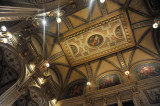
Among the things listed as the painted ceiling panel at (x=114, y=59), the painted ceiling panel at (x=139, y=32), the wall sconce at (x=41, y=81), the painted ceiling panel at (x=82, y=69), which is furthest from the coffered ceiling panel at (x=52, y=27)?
the painted ceiling panel at (x=139, y=32)

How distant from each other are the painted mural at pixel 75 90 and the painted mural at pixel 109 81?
6.88 feet

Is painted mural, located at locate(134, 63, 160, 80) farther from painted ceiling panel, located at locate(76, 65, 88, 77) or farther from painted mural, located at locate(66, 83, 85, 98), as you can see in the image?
painted mural, located at locate(66, 83, 85, 98)

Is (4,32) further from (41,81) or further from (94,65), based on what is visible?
(94,65)

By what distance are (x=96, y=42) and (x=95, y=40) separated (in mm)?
260

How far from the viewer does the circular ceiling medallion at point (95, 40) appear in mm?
13155

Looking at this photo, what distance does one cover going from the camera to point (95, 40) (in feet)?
43.8

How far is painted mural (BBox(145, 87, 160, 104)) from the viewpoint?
8.55 meters

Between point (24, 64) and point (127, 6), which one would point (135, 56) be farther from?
point (24, 64)

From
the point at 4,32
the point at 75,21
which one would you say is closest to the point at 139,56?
the point at 75,21

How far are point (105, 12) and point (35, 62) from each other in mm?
7649

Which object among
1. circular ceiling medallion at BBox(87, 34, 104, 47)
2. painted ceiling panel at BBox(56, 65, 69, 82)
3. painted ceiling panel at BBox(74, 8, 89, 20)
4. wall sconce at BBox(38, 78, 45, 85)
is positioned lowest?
wall sconce at BBox(38, 78, 45, 85)

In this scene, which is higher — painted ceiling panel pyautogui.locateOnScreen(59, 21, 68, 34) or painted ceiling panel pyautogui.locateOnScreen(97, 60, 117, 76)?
painted ceiling panel pyautogui.locateOnScreen(59, 21, 68, 34)

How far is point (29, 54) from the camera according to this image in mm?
10383

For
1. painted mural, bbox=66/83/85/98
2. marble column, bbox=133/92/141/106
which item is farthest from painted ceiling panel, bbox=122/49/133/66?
painted mural, bbox=66/83/85/98
